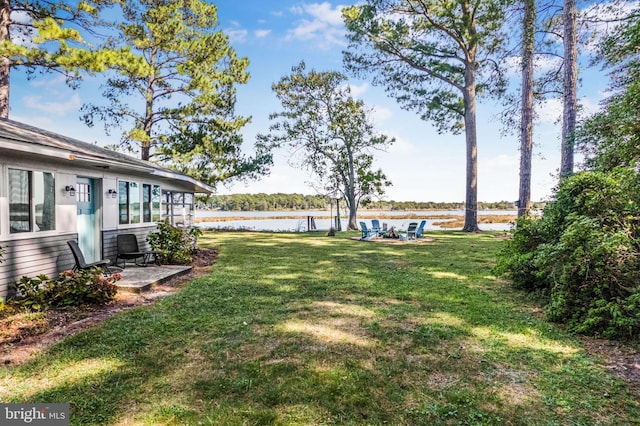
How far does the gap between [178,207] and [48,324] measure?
7719 millimetres

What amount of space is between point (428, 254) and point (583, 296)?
646 centimetres

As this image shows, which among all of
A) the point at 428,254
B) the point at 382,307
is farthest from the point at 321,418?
the point at 428,254

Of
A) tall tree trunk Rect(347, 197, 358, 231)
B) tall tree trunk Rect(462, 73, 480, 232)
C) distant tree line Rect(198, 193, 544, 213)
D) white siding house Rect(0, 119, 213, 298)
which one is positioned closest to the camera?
white siding house Rect(0, 119, 213, 298)

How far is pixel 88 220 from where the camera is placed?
24.5ft

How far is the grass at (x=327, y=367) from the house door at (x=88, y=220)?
300 centimetres

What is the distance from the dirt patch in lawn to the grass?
27cm

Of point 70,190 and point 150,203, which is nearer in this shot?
point 70,190

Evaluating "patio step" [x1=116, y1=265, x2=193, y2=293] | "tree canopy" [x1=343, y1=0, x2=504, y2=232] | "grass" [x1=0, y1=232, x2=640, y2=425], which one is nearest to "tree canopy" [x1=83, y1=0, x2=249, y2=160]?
"tree canopy" [x1=343, y1=0, x2=504, y2=232]

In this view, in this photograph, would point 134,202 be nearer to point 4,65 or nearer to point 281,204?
point 4,65

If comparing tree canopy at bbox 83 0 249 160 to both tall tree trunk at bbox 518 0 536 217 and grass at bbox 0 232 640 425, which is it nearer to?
tall tree trunk at bbox 518 0 536 217

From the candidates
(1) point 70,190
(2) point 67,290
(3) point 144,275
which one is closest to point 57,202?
(1) point 70,190

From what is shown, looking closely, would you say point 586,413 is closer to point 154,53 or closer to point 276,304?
point 276,304

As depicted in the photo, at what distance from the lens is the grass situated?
2.61 m

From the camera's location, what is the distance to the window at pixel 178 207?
11.4 m
